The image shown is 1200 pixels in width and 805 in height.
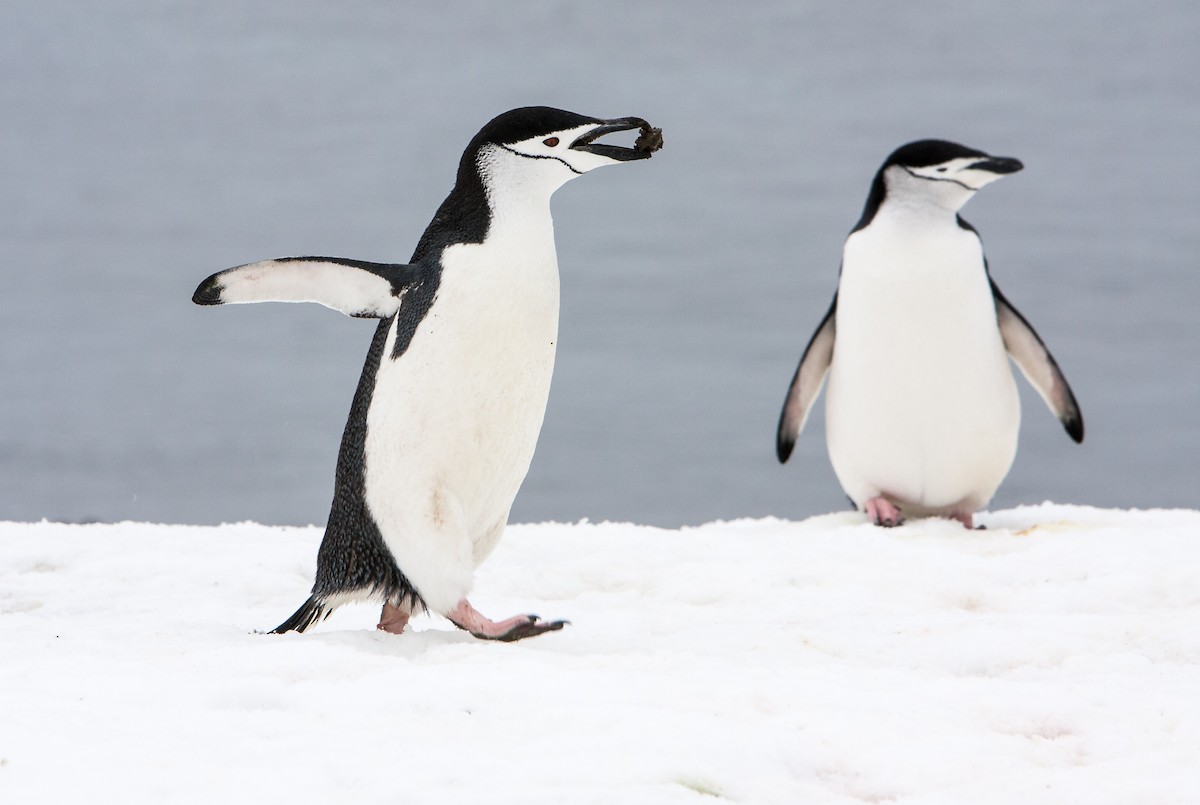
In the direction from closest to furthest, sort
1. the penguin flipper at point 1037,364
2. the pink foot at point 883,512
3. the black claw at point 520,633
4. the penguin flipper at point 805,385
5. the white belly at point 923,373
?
1. the black claw at point 520,633
2. the white belly at point 923,373
3. the pink foot at point 883,512
4. the penguin flipper at point 1037,364
5. the penguin flipper at point 805,385

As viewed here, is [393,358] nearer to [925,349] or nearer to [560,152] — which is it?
[560,152]

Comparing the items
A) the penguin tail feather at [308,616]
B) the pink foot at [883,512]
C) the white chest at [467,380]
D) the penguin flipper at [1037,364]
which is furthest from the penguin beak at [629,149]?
the penguin flipper at [1037,364]

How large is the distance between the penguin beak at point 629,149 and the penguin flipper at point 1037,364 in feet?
8.98

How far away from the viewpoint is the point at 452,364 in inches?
96.1

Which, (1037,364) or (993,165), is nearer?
(993,165)

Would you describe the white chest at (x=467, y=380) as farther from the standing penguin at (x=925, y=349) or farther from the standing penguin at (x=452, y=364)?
the standing penguin at (x=925, y=349)

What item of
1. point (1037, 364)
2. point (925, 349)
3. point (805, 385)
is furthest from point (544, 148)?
point (1037, 364)

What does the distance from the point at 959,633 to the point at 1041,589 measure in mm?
603

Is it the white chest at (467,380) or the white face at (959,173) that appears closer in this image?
the white chest at (467,380)

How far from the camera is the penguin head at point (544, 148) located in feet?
8.22

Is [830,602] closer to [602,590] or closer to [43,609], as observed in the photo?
[602,590]

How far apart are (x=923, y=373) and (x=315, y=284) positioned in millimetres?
2688

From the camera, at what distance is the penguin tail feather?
2631 millimetres

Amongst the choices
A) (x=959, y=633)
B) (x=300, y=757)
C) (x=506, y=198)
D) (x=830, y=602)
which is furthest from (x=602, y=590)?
(x=300, y=757)
